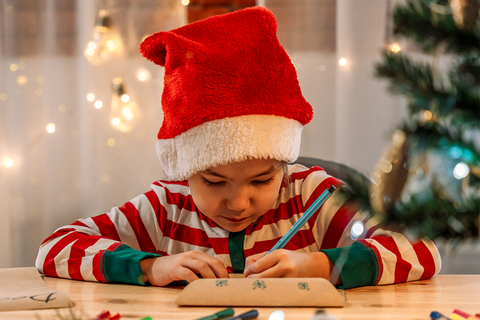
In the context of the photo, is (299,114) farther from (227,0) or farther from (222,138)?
(227,0)

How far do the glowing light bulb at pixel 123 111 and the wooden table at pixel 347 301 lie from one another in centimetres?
82

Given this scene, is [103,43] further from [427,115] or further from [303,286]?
[427,115]

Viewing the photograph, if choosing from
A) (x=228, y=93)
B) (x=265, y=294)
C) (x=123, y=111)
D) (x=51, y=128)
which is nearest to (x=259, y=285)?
(x=265, y=294)

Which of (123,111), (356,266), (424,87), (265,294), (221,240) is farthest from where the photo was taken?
(123,111)

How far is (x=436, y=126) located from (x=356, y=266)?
0.37 metres

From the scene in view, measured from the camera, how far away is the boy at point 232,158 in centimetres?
53

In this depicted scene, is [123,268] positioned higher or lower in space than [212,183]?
lower

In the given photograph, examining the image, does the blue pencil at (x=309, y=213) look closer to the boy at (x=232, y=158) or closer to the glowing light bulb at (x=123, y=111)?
the boy at (x=232, y=158)

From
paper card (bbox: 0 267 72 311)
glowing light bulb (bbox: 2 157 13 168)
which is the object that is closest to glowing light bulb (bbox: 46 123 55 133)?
glowing light bulb (bbox: 2 157 13 168)

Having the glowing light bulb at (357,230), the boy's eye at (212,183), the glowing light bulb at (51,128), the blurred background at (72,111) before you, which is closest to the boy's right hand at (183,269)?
the boy's eye at (212,183)

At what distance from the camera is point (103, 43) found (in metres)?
1.32

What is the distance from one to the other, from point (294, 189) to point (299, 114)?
0.19m

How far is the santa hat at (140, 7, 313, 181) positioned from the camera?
54 cm

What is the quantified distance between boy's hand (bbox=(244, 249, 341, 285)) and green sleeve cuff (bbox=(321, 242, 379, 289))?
11 mm
